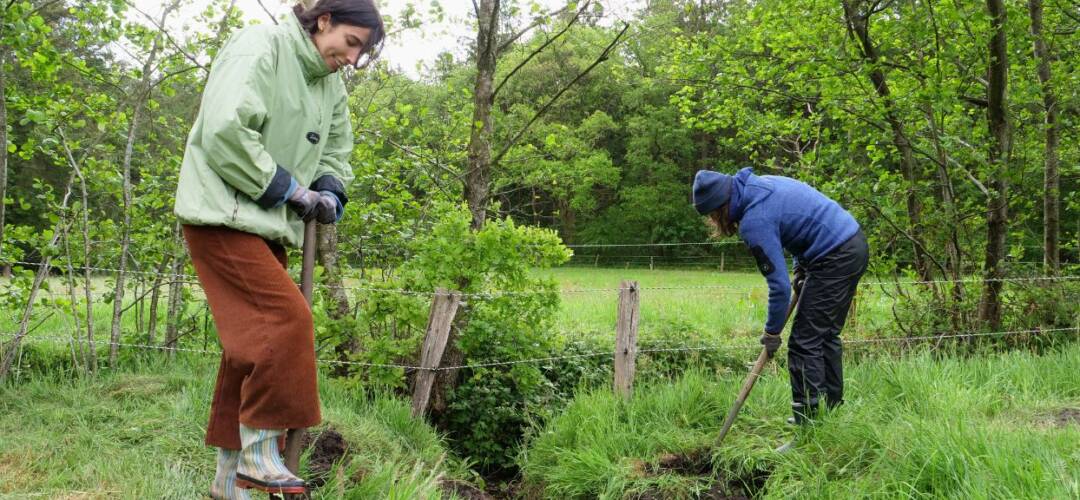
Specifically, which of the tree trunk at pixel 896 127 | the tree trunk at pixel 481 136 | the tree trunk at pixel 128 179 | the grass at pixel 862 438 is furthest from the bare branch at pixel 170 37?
the tree trunk at pixel 896 127

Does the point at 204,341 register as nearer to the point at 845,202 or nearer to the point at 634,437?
the point at 634,437

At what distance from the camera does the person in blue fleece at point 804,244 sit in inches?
160

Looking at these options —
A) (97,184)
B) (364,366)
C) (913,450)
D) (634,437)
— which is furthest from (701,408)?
(97,184)

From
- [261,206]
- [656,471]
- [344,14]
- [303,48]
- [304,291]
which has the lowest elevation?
[656,471]

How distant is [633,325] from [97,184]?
13.9ft

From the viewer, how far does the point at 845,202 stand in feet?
22.6

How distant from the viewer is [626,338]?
18.8 feet

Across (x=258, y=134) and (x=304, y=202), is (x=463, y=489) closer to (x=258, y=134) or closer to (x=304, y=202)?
(x=304, y=202)

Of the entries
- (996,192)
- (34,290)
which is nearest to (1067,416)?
(996,192)

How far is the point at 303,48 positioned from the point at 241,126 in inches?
16.2

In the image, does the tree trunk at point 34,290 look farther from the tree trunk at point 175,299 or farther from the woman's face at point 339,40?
the woman's face at point 339,40

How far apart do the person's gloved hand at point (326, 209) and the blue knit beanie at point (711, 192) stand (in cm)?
220

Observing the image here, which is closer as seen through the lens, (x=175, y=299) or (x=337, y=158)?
(x=337, y=158)

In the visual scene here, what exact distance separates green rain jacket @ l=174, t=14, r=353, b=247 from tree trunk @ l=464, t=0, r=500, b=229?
330cm
